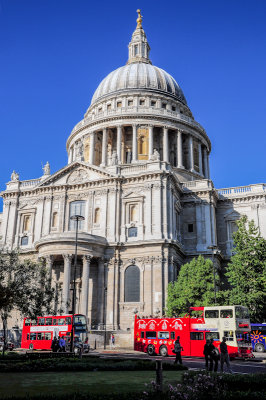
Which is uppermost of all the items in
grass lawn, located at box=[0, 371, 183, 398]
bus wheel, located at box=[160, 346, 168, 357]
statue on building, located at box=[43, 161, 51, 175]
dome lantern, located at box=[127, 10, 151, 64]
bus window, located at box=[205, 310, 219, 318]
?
dome lantern, located at box=[127, 10, 151, 64]

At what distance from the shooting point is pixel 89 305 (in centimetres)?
5009

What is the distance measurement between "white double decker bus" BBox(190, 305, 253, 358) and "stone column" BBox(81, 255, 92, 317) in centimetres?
1566

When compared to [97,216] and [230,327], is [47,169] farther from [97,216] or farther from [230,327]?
[230,327]

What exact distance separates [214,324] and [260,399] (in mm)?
22153

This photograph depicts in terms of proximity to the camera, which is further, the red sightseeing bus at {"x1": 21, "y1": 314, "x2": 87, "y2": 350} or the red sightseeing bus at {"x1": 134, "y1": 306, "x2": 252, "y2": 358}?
the red sightseeing bus at {"x1": 21, "y1": 314, "x2": 87, "y2": 350}

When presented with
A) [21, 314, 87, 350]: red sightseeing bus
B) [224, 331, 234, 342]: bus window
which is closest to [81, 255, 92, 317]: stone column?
[21, 314, 87, 350]: red sightseeing bus

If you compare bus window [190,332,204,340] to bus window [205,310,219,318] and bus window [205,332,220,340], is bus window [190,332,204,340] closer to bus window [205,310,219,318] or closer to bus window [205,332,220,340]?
bus window [205,332,220,340]

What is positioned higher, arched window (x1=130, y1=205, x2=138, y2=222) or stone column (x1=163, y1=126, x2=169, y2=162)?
stone column (x1=163, y1=126, x2=169, y2=162)

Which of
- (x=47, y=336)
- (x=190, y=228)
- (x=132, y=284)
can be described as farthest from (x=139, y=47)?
(x=47, y=336)

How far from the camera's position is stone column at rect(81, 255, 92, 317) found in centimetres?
4662

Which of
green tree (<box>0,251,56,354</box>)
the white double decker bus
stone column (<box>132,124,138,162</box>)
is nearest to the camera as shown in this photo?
the white double decker bus

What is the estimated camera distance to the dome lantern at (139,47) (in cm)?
8906

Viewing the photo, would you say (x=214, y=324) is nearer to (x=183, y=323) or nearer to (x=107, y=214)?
(x=183, y=323)

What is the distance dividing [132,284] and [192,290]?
368 inches
